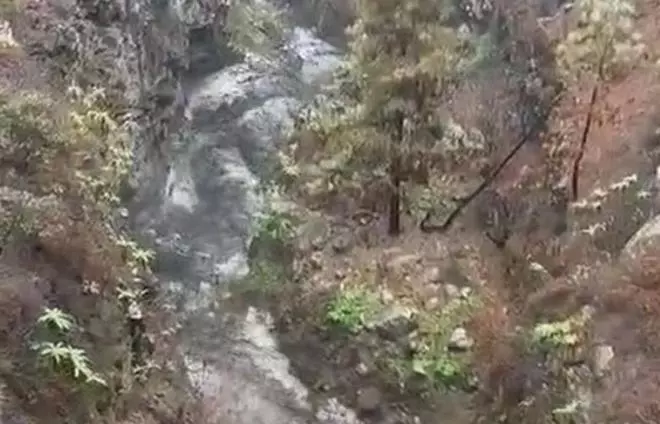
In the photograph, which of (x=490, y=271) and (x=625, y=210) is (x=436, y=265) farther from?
(x=625, y=210)

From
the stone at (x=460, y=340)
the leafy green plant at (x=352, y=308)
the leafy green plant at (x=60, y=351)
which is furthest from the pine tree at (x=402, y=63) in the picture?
the leafy green plant at (x=60, y=351)

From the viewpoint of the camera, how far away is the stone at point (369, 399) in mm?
14211

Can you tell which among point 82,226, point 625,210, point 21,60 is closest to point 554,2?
point 625,210

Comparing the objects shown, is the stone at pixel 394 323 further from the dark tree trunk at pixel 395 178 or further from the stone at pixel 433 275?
the dark tree trunk at pixel 395 178

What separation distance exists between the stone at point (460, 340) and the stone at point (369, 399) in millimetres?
1331

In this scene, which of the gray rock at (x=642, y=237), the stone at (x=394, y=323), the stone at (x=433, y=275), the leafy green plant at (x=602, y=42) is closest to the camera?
the gray rock at (x=642, y=237)

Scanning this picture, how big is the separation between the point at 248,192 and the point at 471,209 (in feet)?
18.1

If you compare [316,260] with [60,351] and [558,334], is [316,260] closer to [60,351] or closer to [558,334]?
[558,334]

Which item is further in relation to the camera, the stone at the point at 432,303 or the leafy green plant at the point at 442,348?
the stone at the point at 432,303

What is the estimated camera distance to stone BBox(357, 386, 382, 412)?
1421 centimetres

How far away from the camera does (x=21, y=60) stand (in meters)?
16.4

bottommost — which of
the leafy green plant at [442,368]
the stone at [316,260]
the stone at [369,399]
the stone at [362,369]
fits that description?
the stone at [369,399]

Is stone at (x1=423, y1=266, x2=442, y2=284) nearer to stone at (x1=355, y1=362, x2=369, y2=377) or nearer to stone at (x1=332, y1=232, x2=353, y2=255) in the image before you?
stone at (x1=332, y1=232, x2=353, y2=255)

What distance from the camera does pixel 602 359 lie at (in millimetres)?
11898
